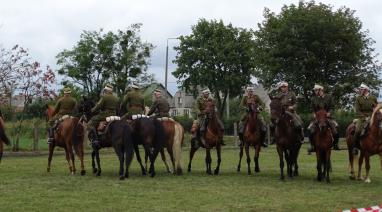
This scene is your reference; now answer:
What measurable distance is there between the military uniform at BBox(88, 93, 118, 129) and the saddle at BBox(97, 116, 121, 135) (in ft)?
0.57

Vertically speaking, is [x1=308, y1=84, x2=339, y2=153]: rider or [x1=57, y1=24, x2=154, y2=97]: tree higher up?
[x1=57, y1=24, x2=154, y2=97]: tree

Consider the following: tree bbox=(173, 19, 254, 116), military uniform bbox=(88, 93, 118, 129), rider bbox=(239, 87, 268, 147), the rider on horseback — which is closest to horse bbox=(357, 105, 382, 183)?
rider bbox=(239, 87, 268, 147)

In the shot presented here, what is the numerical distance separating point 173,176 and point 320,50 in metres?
33.4

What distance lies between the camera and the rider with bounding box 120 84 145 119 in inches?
712

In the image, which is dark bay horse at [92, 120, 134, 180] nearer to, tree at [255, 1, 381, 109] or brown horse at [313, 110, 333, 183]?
brown horse at [313, 110, 333, 183]

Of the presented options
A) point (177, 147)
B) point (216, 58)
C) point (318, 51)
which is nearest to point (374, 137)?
point (177, 147)

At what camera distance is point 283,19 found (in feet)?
166

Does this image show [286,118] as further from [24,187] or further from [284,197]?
[24,187]

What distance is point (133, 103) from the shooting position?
1814 cm

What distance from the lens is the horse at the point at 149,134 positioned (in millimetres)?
17828

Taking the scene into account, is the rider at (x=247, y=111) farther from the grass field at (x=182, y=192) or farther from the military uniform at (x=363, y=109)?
the military uniform at (x=363, y=109)

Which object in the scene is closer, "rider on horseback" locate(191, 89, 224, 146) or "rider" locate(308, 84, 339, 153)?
"rider" locate(308, 84, 339, 153)

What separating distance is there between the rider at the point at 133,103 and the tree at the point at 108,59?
3475 centimetres

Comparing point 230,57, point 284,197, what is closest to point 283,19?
point 230,57
